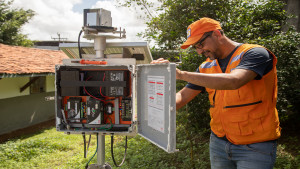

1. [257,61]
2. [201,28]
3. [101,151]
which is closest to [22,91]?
[101,151]

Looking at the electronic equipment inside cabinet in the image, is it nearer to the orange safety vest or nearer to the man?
the man

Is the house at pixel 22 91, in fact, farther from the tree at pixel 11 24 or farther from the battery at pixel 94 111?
the tree at pixel 11 24

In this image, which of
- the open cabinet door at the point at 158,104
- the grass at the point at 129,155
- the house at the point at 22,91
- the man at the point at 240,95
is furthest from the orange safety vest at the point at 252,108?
the house at the point at 22,91

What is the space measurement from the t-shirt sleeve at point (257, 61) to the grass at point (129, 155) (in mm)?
2728

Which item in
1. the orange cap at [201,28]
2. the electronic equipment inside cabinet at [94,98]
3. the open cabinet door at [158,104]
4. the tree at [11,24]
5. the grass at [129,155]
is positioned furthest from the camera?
the tree at [11,24]

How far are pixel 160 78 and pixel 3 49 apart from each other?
9754 mm

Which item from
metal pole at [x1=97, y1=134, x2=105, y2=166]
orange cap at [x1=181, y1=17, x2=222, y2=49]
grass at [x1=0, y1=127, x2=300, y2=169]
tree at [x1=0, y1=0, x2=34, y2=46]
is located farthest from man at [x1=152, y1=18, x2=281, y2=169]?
tree at [x1=0, y1=0, x2=34, y2=46]

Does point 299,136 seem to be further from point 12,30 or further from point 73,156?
point 12,30

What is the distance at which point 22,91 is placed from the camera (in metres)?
8.66

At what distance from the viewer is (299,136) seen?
226 inches

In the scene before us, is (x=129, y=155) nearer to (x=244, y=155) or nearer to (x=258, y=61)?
(x=244, y=155)

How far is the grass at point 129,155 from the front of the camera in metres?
4.65

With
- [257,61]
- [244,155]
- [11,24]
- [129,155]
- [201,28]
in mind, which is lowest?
[129,155]

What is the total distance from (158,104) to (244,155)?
2.37 feet
